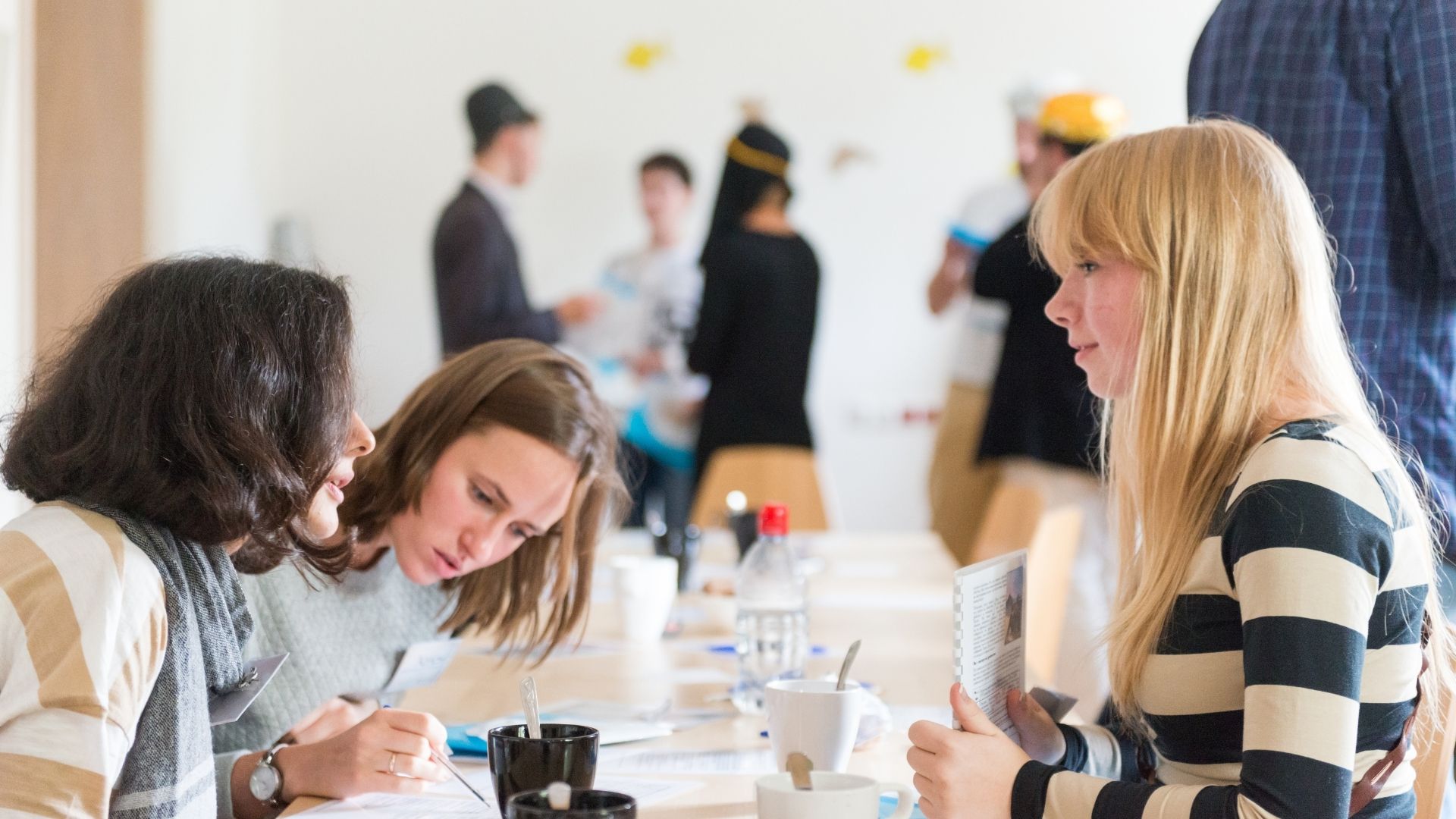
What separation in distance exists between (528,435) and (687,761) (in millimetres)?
523

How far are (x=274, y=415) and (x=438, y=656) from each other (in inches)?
22.7

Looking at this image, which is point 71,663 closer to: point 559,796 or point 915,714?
point 559,796

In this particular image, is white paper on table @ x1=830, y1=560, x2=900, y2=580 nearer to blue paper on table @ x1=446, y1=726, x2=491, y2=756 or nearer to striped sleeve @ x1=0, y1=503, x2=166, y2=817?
blue paper on table @ x1=446, y1=726, x2=491, y2=756

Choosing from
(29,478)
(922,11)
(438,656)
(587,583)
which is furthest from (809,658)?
(922,11)

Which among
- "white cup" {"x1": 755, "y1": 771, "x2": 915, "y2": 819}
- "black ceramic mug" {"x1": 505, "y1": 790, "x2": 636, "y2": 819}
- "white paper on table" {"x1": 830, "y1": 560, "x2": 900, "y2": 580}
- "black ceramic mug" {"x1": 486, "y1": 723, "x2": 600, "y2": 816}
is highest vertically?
"black ceramic mug" {"x1": 505, "y1": 790, "x2": 636, "y2": 819}

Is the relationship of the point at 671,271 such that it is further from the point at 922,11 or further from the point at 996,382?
the point at 996,382

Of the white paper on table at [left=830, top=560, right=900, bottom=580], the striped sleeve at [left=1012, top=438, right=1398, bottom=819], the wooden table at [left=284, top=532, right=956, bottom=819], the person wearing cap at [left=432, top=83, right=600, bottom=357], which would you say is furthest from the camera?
the person wearing cap at [left=432, top=83, right=600, bottom=357]

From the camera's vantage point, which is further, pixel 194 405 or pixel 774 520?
pixel 774 520

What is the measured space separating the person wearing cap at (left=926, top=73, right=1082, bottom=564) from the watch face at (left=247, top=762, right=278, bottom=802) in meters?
2.53

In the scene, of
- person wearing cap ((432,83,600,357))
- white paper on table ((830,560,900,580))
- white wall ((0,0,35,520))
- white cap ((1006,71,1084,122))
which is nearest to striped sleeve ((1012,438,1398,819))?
white paper on table ((830,560,900,580))

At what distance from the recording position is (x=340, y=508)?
5.04ft

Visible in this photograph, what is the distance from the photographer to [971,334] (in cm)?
410

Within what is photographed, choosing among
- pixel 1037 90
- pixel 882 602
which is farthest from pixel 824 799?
pixel 1037 90

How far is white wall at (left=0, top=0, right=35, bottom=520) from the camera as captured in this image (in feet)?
10.2
